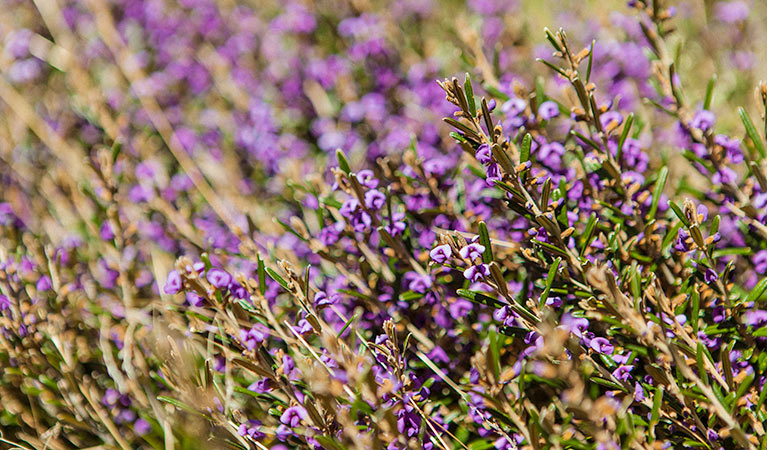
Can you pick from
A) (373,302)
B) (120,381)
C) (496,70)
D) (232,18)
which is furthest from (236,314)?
(232,18)

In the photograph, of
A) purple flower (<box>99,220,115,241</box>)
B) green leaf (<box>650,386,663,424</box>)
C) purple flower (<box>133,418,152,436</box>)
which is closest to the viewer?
green leaf (<box>650,386,663,424</box>)

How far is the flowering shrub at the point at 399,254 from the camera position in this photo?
142cm

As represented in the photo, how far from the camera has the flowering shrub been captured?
4.67ft

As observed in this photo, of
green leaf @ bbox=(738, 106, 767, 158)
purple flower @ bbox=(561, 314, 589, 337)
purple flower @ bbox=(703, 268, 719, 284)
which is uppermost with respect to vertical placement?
green leaf @ bbox=(738, 106, 767, 158)

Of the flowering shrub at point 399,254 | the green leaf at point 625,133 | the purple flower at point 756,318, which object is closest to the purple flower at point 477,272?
the flowering shrub at point 399,254

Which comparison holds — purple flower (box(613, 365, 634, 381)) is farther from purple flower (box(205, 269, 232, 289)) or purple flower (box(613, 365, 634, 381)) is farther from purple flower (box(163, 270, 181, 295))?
purple flower (box(163, 270, 181, 295))

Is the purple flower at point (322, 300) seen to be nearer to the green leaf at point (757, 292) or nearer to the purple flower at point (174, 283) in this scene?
the purple flower at point (174, 283)

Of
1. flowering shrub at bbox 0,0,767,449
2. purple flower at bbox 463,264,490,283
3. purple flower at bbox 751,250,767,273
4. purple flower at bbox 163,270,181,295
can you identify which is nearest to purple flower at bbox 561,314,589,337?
flowering shrub at bbox 0,0,767,449

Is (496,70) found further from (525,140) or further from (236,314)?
(236,314)

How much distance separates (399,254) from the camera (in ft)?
6.01

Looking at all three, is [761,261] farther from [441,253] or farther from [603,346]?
[441,253]

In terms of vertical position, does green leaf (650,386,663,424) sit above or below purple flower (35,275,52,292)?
above

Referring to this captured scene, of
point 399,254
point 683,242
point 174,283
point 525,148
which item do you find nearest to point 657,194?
point 683,242

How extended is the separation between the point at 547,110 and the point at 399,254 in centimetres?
69
